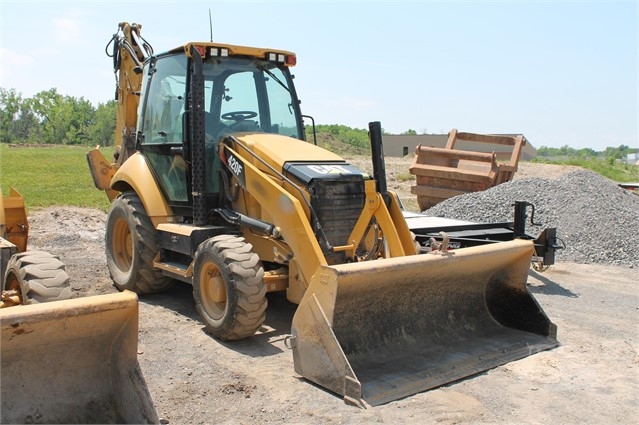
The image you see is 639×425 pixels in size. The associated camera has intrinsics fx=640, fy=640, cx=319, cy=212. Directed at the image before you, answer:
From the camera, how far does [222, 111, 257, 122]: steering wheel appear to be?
22.4ft

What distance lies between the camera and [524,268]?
20.1 ft

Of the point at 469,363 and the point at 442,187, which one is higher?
the point at 442,187

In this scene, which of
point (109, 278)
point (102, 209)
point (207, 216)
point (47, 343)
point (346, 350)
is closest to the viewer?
point (47, 343)

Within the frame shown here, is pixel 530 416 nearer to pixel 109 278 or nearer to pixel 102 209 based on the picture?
pixel 109 278

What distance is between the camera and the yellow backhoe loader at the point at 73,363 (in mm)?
3469

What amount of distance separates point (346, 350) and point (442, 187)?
1013 centimetres

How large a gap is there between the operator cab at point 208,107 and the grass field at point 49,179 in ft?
21.1

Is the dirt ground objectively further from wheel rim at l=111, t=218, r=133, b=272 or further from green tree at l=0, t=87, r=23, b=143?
green tree at l=0, t=87, r=23, b=143

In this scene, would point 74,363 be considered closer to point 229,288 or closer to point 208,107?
point 229,288

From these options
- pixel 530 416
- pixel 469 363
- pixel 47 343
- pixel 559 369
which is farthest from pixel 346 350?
pixel 47 343

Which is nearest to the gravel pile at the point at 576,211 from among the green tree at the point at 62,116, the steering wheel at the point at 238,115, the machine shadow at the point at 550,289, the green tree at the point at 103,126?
the machine shadow at the point at 550,289

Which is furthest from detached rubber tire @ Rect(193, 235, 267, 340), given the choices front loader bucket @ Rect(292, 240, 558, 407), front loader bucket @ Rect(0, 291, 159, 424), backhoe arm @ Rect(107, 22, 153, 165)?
backhoe arm @ Rect(107, 22, 153, 165)

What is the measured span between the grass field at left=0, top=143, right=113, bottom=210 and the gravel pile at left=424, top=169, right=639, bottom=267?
7.63 m

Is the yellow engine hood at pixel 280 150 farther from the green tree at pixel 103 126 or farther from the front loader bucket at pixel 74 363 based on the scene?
the green tree at pixel 103 126
